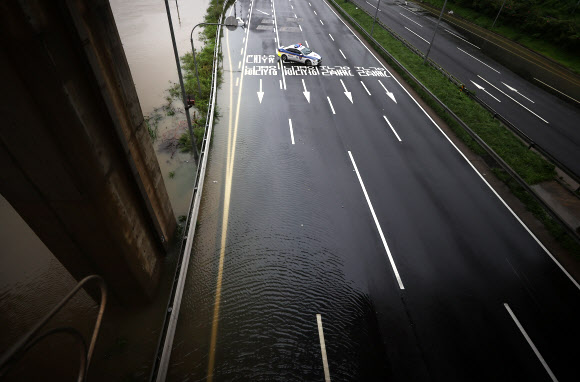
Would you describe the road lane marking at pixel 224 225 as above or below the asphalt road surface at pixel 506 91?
below

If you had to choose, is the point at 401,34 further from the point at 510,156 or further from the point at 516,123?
the point at 510,156

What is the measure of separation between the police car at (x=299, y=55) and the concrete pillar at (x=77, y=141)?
→ 18988 mm

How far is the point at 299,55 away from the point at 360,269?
20.2 m

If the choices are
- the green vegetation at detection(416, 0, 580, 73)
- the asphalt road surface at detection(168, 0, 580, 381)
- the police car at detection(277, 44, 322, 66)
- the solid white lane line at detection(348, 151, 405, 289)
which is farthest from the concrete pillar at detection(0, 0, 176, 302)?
the green vegetation at detection(416, 0, 580, 73)

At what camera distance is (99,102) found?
713cm

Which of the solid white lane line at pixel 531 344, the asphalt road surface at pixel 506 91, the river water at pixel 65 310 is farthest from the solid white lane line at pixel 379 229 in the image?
the asphalt road surface at pixel 506 91

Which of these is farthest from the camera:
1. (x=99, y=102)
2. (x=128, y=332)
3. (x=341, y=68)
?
(x=341, y=68)

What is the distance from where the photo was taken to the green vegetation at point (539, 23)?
96.2ft

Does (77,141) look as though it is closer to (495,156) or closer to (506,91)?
(495,156)

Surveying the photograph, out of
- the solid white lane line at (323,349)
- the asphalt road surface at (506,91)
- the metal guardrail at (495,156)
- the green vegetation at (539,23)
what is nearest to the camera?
the solid white lane line at (323,349)

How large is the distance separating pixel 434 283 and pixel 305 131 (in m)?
10.8

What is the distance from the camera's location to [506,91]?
23.4 metres

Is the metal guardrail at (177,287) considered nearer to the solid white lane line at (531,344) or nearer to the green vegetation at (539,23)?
the solid white lane line at (531,344)

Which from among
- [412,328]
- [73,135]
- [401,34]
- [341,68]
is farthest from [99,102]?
[401,34]
